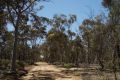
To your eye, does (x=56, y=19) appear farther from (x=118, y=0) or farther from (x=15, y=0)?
(x=118, y=0)

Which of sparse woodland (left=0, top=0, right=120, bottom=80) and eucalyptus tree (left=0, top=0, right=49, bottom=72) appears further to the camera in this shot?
eucalyptus tree (left=0, top=0, right=49, bottom=72)

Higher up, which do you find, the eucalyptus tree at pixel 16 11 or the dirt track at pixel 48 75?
the eucalyptus tree at pixel 16 11

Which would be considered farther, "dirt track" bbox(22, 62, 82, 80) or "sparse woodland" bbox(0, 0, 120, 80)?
"dirt track" bbox(22, 62, 82, 80)

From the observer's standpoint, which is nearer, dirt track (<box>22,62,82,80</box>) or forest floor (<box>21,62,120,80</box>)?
forest floor (<box>21,62,120,80</box>)

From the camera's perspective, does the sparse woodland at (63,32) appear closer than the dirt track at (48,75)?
Yes

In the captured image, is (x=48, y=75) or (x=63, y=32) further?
(x=63, y=32)

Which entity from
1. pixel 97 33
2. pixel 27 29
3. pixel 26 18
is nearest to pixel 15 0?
pixel 26 18

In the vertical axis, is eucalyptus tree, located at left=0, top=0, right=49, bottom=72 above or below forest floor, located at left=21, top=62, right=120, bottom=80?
above

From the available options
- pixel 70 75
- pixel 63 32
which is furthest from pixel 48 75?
pixel 63 32

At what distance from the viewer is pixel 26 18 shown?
44250 millimetres

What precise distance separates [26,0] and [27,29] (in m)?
15.1

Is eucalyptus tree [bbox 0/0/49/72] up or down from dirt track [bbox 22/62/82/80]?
up

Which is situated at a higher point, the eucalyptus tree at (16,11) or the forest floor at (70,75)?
the eucalyptus tree at (16,11)

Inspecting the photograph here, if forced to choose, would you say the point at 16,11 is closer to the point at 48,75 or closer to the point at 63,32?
the point at 48,75
